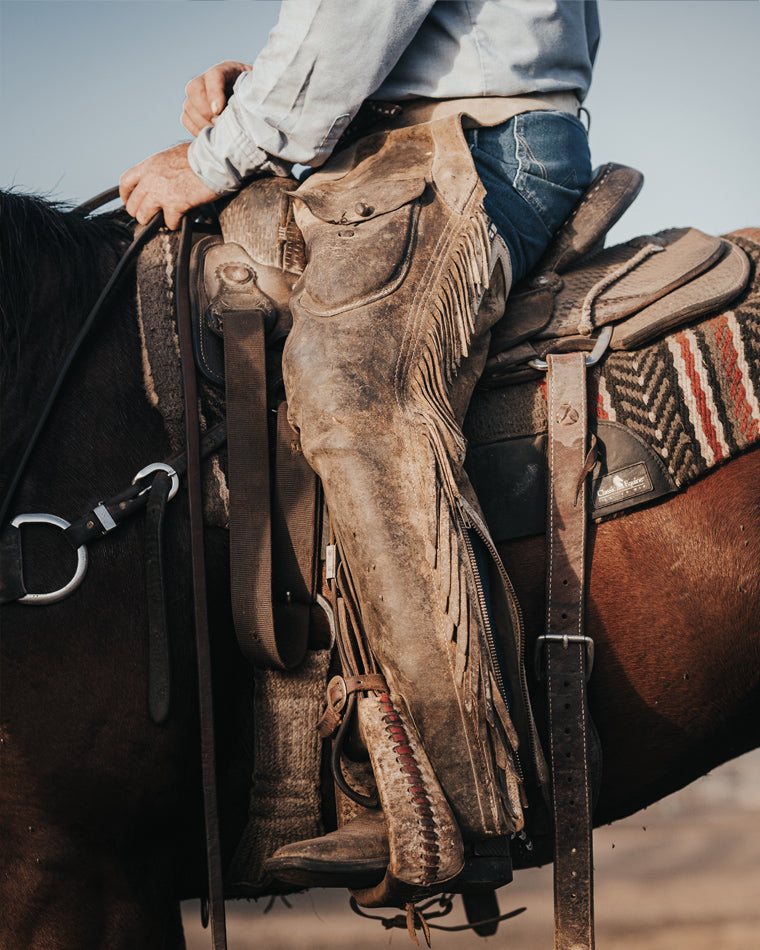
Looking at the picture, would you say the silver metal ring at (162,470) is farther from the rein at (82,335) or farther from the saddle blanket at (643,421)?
the saddle blanket at (643,421)

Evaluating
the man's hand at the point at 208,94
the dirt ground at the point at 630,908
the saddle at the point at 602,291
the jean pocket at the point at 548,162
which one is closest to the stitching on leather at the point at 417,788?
the saddle at the point at 602,291

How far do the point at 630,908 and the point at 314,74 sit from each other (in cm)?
500

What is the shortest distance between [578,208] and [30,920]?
2.09m

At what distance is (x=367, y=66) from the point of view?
1.81 metres

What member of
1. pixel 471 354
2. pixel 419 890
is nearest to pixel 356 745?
pixel 419 890

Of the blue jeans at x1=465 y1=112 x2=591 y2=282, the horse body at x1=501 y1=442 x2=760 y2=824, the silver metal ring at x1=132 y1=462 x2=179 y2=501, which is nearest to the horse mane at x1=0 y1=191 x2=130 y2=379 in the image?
the silver metal ring at x1=132 y1=462 x2=179 y2=501

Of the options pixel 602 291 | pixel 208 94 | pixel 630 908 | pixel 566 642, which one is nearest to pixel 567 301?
pixel 602 291

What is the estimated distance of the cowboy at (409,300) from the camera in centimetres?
164

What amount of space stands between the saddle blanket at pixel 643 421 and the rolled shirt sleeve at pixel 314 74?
28.6 inches

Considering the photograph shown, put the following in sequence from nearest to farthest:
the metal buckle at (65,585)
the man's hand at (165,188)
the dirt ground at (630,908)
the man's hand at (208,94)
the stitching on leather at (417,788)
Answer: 1. the stitching on leather at (417,788)
2. the metal buckle at (65,585)
3. the man's hand at (165,188)
4. the man's hand at (208,94)
5. the dirt ground at (630,908)

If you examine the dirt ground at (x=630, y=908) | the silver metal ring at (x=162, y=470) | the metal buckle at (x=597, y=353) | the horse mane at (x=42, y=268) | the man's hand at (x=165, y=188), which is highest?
the man's hand at (x=165, y=188)

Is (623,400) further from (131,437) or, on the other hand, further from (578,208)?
(131,437)

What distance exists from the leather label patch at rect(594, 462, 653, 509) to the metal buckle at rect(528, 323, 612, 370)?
10.4 inches

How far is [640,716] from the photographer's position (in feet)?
6.42
